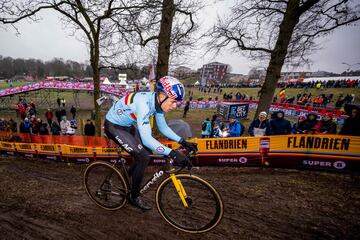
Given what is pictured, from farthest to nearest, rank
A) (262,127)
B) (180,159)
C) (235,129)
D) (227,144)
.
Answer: (235,129), (262,127), (227,144), (180,159)

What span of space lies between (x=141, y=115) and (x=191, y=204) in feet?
6.20

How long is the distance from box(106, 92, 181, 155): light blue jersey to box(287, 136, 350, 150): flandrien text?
486 cm

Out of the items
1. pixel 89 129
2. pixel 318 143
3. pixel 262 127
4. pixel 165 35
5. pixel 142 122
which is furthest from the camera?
pixel 89 129

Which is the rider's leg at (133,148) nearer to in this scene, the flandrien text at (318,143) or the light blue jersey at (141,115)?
the light blue jersey at (141,115)

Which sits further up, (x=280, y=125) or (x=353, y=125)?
(x=353, y=125)

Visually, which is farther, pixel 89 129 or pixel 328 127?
pixel 89 129

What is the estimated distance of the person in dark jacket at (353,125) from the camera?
652 cm

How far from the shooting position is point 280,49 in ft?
31.1

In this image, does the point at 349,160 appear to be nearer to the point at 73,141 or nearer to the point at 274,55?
the point at 274,55

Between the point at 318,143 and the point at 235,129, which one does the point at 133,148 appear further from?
the point at 235,129

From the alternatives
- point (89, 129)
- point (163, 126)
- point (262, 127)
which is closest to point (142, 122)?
point (163, 126)

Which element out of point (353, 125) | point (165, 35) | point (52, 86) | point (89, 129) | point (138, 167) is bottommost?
point (89, 129)

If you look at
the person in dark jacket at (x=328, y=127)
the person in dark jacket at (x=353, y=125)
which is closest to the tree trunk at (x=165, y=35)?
the person in dark jacket at (x=353, y=125)

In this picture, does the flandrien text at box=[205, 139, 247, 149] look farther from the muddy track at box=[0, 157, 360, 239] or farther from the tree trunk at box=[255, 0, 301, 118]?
the tree trunk at box=[255, 0, 301, 118]
